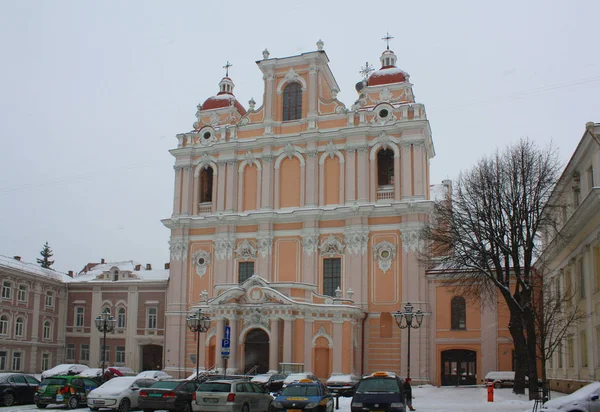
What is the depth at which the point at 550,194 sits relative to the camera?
113ft

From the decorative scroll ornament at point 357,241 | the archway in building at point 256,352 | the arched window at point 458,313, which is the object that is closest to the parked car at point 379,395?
the archway in building at point 256,352

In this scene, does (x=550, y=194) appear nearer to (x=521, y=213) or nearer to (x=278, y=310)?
(x=521, y=213)

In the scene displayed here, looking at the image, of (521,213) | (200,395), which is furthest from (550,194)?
(200,395)

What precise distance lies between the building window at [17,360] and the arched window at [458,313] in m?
33.2

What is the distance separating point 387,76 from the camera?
52.8m

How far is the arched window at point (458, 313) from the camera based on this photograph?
4628 cm

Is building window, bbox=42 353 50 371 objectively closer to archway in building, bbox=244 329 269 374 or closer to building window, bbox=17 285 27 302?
building window, bbox=17 285 27 302

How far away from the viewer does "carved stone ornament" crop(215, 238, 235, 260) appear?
51.6 metres

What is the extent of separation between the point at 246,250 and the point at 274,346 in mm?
10215

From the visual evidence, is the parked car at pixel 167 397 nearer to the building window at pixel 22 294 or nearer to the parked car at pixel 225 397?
the parked car at pixel 225 397

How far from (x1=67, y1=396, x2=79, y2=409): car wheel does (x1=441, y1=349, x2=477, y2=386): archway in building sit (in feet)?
86.4

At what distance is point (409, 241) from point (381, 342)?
7.12 meters

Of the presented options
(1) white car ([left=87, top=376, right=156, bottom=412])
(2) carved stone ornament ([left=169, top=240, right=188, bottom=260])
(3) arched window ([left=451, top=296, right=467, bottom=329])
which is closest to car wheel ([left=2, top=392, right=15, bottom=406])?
(1) white car ([left=87, top=376, right=156, bottom=412])

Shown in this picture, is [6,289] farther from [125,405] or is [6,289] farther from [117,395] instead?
[117,395]
